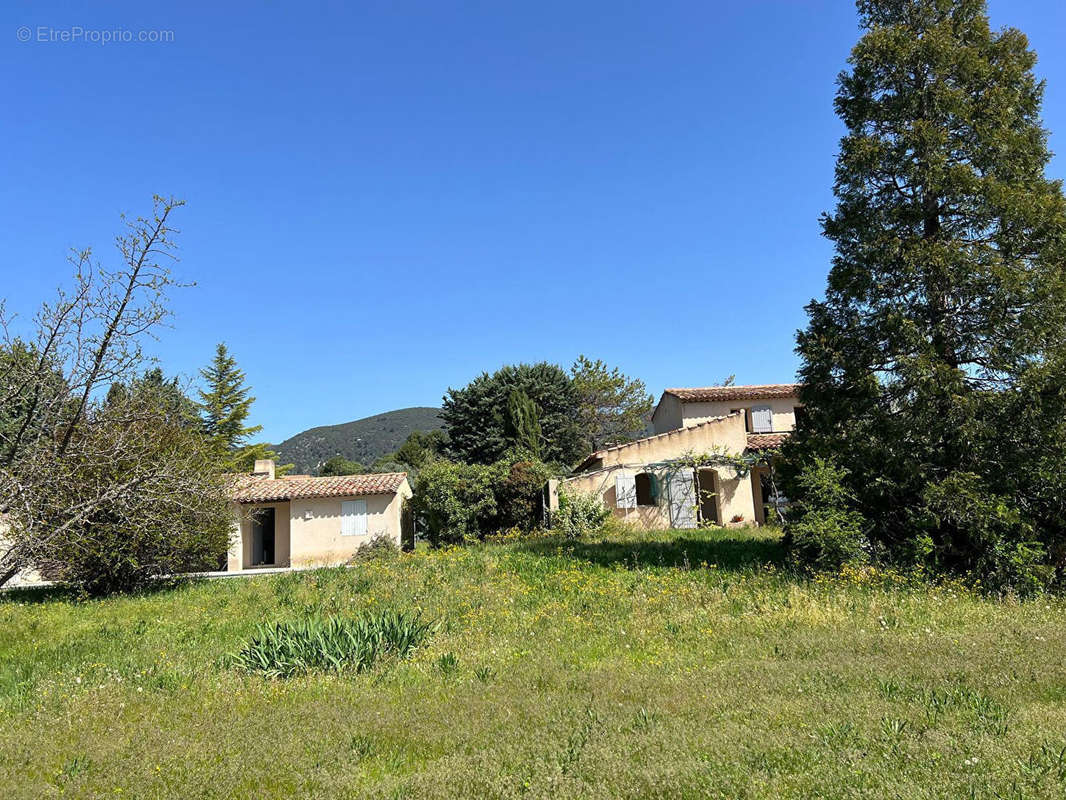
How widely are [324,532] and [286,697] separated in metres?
19.9

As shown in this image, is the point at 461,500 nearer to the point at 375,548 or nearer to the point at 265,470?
the point at 375,548

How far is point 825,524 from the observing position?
1177cm

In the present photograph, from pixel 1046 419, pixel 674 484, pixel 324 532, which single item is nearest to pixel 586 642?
pixel 1046 419

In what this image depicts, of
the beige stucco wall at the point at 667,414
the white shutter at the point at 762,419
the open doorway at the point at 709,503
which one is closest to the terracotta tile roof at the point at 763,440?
the white shutter at the point at 762,419

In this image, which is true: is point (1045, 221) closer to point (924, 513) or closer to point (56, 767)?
point (924, 513)

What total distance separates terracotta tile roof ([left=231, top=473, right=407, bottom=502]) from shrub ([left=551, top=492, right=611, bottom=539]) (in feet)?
25.1

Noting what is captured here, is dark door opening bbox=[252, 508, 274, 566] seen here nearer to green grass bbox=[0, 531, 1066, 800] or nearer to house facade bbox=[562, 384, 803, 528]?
house facade bbox=[562, 384, 803, 528]

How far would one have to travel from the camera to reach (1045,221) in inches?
477

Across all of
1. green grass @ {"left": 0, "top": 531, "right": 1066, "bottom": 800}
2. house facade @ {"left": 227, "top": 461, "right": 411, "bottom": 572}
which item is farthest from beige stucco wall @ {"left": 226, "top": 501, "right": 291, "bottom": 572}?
green grass @ {"left": 0, "top": 531, "right": 1066, "bottom": 800}

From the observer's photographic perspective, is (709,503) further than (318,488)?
No

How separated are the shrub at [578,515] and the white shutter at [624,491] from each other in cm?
111

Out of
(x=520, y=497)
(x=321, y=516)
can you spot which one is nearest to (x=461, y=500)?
(x=520, y=497)

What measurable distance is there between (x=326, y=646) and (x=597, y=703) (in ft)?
12.2

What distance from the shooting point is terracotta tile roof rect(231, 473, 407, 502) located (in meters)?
25.5
